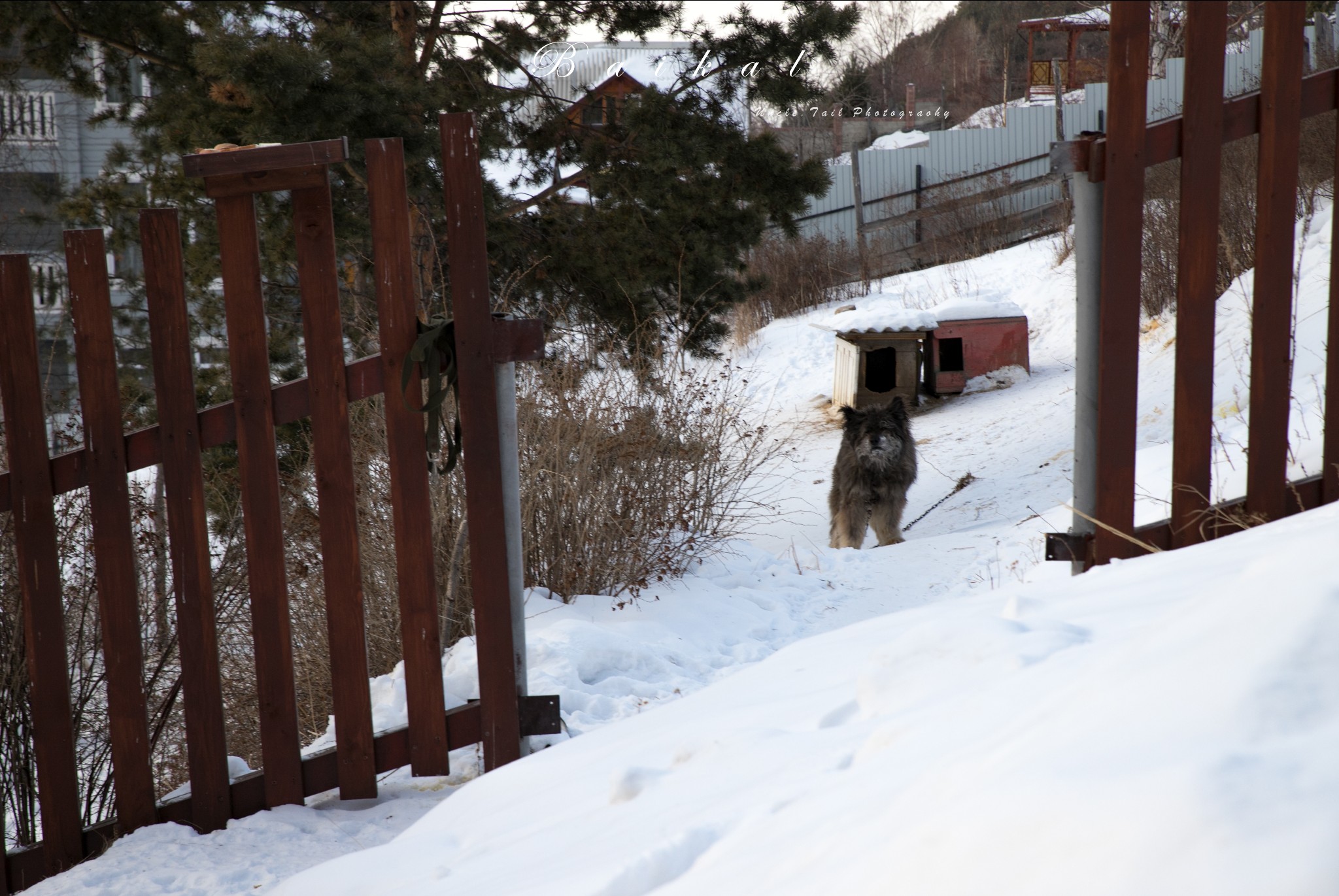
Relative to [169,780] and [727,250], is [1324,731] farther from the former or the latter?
[727,250]

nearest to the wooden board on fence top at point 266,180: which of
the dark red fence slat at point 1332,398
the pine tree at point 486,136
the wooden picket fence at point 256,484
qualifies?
the wooden picket fence at point 256,484

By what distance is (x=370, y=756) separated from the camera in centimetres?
297

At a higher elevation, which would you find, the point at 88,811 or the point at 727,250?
the point at 727,250

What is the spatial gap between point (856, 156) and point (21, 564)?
66.7 feet

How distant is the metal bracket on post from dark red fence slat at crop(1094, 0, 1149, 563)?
0.02 meters

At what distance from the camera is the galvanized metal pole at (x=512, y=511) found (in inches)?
118

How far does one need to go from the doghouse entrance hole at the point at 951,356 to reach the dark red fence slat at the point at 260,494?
11.0 metres

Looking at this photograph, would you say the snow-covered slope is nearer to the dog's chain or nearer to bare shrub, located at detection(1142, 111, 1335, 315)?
the dog's chain

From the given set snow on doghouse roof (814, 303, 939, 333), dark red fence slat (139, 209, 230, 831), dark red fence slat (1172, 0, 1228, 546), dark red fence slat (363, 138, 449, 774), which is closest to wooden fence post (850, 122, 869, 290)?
snow on doghouse roof (814, 303, 939, 333)

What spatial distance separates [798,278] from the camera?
18.7 meters

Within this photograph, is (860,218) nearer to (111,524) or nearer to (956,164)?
(956,164)

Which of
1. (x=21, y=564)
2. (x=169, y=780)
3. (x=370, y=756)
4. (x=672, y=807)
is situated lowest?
(x=169, y=780)

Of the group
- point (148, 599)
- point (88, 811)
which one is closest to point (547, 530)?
point (148, 599)

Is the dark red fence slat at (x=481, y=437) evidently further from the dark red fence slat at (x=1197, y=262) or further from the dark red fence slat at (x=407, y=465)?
the dark red fence slat at (x=1197, y=262)
